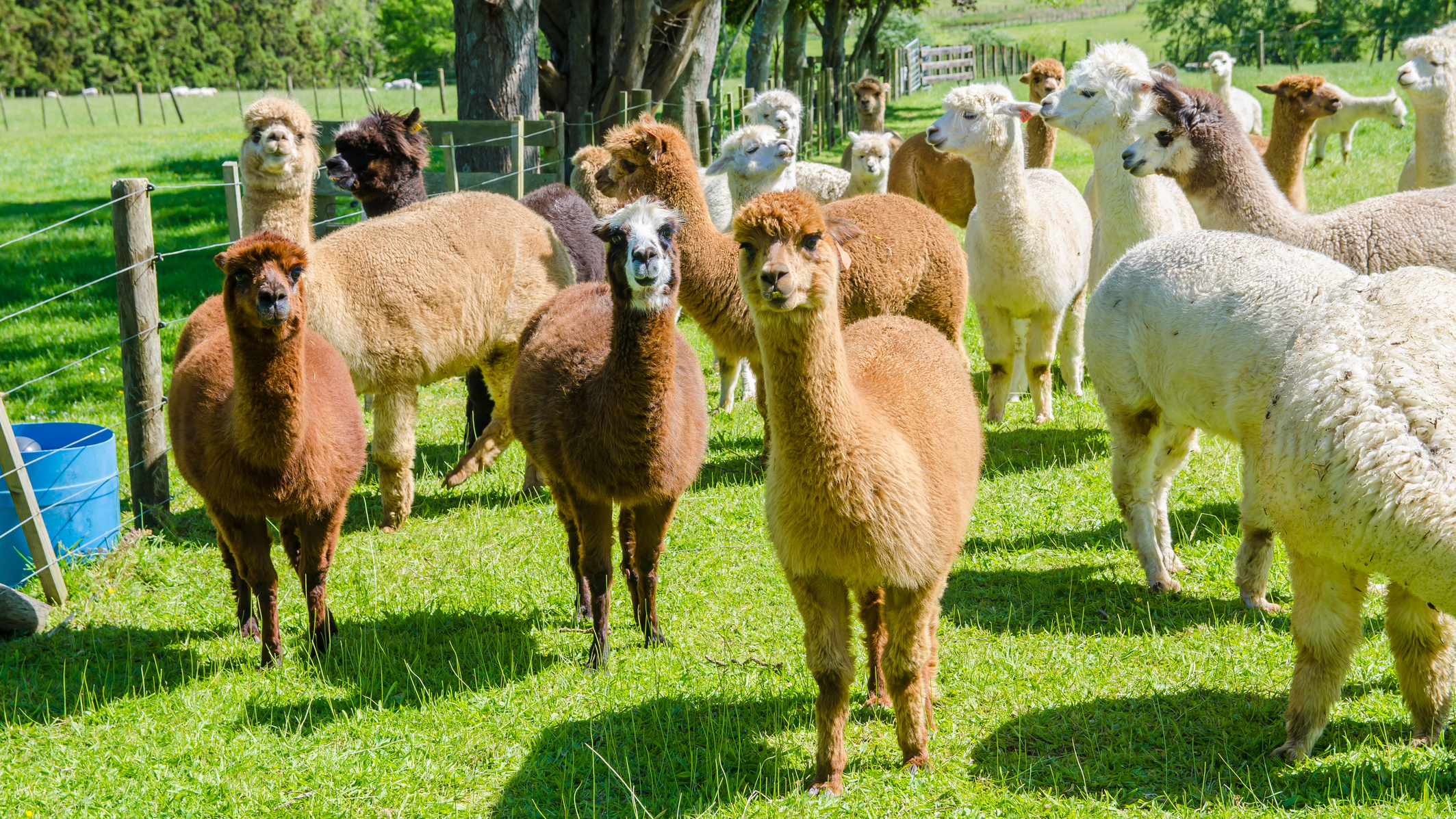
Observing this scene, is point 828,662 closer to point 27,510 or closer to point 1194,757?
point 1194,757

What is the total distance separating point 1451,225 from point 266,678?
5.93 m

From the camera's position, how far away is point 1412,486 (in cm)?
295

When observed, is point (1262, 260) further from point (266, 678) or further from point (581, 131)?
point (581, 131)

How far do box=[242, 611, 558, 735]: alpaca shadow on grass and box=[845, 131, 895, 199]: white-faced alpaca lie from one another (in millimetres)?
6843

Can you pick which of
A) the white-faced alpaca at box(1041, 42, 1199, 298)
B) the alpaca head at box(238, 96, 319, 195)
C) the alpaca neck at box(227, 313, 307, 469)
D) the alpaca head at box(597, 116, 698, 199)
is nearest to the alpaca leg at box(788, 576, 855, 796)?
the alpaca neck at box(227, 313, 307, 469)

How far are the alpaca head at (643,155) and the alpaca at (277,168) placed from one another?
1.75 m

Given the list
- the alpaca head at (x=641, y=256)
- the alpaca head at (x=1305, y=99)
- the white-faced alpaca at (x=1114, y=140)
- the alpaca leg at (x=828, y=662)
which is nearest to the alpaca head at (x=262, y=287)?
the alpaca head at (x=641, y=256)

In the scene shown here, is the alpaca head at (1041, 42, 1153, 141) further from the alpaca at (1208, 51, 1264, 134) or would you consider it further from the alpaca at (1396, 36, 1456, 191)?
the alpaca at (1208, 51, 1264, 134)

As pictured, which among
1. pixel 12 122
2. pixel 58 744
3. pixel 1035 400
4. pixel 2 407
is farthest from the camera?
pixel 12 122

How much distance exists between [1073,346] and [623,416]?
5033 mm

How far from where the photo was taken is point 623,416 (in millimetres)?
4188

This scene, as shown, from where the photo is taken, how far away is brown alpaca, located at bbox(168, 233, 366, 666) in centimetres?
404

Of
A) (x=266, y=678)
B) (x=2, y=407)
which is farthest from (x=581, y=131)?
(x=266, y=678)

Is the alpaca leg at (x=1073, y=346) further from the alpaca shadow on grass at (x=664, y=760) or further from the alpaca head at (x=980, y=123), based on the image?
the alpaca shadow on grass at (x=664, y=760)
